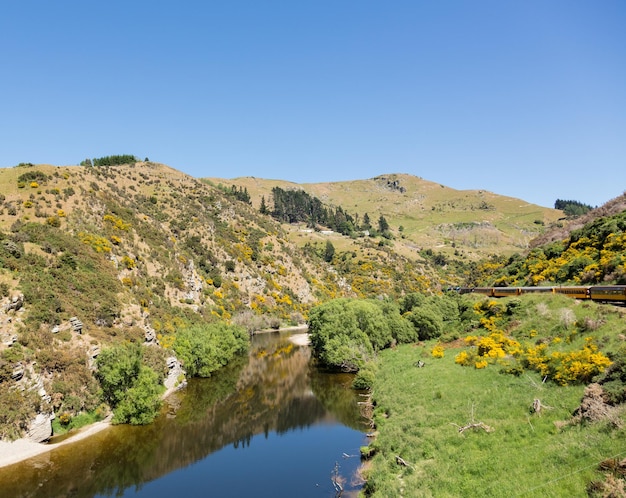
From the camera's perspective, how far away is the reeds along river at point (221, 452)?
3070cm

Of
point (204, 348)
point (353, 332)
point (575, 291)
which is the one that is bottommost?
point (204, 348)

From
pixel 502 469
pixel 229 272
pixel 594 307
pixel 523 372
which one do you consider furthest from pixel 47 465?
pixel 229 272

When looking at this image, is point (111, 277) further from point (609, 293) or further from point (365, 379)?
point (609, 293)

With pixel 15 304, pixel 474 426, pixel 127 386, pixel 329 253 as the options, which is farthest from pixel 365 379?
pixel 329 253

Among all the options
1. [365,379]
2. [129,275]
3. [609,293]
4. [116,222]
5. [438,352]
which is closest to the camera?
[609,293]

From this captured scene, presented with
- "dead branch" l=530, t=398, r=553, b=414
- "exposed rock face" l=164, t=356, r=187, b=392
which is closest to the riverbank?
"exposed rock face" l=164, t=356, r=187, b=392

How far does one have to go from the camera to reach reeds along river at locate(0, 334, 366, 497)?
30703 mm

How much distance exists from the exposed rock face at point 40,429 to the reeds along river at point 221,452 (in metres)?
2.49

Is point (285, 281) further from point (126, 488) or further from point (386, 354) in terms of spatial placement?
point (126, 488)

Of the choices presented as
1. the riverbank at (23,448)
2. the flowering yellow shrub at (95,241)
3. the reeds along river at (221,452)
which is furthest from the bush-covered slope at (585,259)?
the flowering yellow shrub at (95,241)

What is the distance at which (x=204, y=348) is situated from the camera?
6150 centimetres

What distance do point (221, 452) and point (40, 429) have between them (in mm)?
17103

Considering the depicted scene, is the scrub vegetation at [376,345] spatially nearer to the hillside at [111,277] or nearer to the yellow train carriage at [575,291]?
the hillside at [111,277]

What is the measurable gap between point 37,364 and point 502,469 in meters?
43.8
